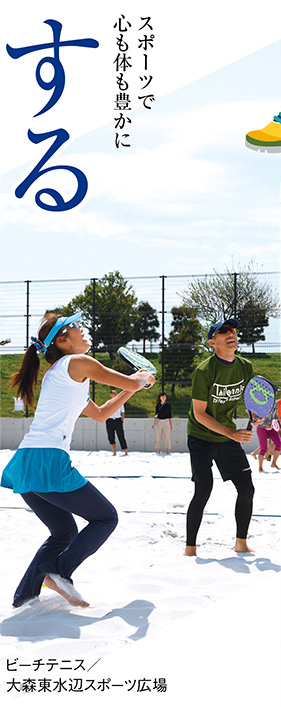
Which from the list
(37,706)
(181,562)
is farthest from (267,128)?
(37,706)

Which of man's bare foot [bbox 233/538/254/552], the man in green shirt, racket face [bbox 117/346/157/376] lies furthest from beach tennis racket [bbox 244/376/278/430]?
racket face [bbox 117/346/157/376]

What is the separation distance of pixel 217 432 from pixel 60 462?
59.0 inches

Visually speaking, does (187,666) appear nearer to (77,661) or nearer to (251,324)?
(77,661)

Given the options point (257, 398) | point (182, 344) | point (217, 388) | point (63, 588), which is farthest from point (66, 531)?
point (182, 344)

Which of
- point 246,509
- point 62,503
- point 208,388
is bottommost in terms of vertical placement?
point 246,509

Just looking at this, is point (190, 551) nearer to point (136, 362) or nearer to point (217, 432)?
point (217, 432)

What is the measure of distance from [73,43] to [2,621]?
5561 mm

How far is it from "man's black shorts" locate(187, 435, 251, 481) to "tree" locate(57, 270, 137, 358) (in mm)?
11959

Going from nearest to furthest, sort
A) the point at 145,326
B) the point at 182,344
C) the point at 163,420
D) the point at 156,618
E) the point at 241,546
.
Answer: the point at 156,618
the point at 241,546
the point at 163,420
the point at 182,344
the point at 145,326

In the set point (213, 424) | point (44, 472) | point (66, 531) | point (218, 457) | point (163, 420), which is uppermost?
point (213, 424)

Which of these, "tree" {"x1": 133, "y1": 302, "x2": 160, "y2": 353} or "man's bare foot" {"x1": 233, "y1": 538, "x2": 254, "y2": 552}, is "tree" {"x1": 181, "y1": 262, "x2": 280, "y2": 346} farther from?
"man's bare foot" {"x1": 233, "y1": 538, "x2": 254, "y2": 552}

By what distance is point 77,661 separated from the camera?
305cm

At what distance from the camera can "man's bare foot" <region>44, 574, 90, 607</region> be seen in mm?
3748

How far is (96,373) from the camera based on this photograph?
3.59m
